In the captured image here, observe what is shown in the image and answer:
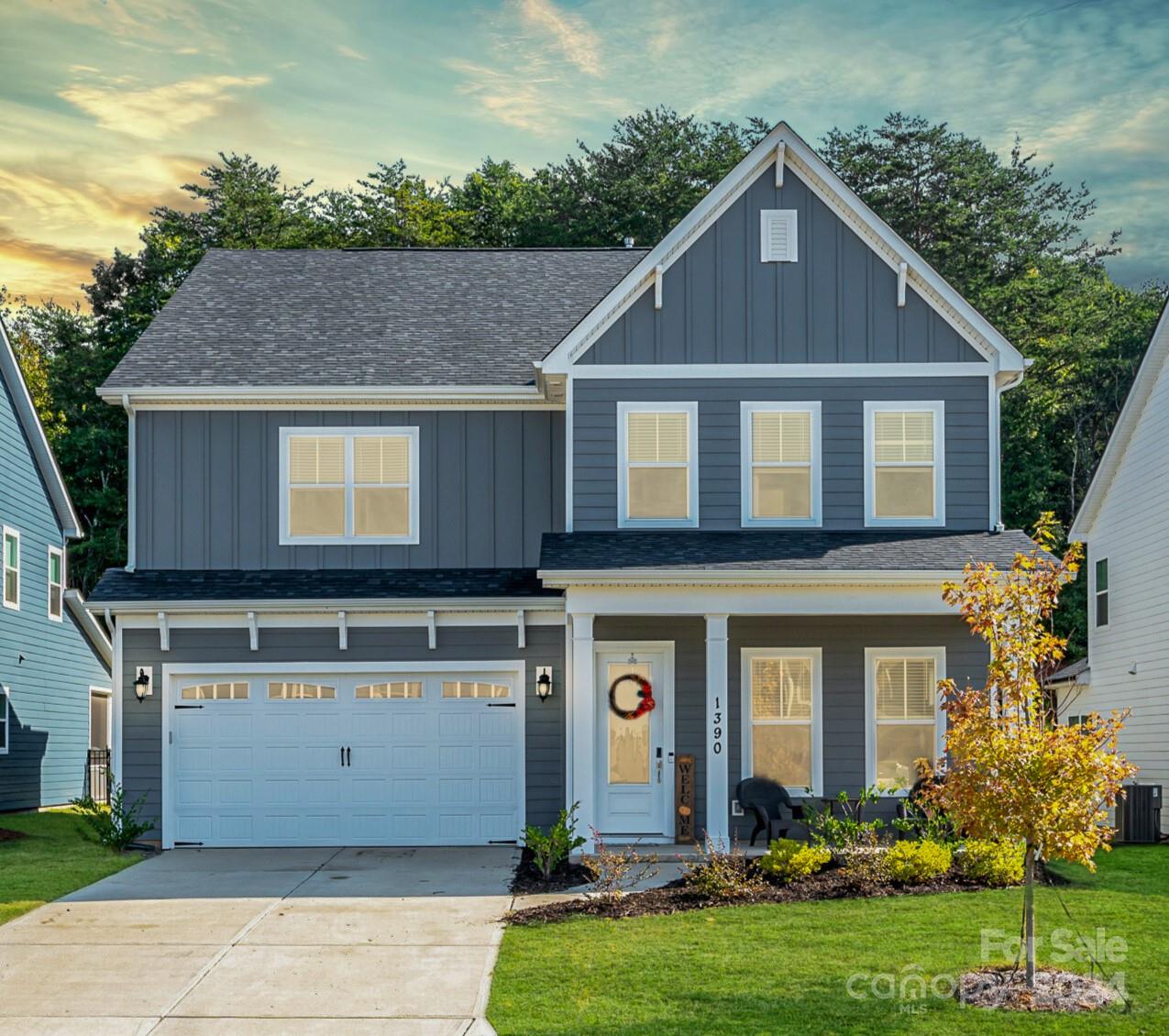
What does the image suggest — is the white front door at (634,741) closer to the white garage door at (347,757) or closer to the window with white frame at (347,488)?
the white garage door at (347,757)

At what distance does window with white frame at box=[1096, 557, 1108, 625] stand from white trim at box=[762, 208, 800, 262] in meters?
9.89

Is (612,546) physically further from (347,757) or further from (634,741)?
(347,757)

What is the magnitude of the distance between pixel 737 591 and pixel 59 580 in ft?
51.6

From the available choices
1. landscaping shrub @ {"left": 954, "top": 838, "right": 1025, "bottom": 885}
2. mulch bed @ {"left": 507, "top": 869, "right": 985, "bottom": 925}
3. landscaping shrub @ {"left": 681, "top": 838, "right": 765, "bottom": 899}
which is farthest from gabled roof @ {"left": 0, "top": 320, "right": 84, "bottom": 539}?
landscaping shrub @ {"left": 954, "top": 838, "right": 1025, "bottom": 885}

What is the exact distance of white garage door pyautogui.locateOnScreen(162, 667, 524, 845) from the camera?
60.1 ft

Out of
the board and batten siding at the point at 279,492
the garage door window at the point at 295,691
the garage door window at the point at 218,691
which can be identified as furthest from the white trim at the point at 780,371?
the garage door window at the point at 218,691

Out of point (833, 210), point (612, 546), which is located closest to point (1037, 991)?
point (612, 546)

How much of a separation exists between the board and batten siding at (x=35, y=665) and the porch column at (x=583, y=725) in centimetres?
1190

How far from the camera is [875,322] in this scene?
59.1ft

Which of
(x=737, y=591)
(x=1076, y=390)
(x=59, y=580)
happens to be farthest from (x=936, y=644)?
(x=1076, y=390)

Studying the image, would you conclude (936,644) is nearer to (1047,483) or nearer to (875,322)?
(875,322)

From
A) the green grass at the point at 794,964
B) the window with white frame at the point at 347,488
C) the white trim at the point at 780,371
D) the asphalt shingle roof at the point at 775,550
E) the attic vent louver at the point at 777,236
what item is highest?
the attic vent louver at the point at 777,236

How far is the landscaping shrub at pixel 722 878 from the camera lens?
13.1 metres

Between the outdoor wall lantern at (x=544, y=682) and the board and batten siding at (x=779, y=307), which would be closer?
the board and batten siding at (x=779, y=307)
